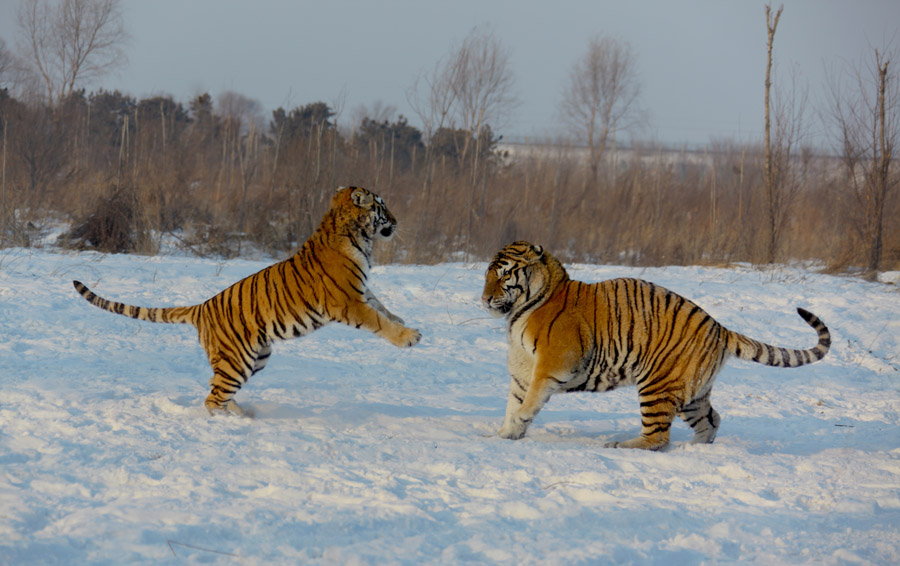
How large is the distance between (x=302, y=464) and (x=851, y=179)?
53.1 ft

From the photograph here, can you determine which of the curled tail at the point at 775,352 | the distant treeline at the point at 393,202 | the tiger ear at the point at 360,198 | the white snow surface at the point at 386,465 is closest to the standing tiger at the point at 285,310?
the tiger ear at the point at 360,198

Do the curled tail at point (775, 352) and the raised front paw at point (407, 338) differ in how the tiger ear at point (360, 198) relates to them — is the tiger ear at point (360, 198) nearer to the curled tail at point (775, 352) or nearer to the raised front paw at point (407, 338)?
the raised front paw at point (407, 338)

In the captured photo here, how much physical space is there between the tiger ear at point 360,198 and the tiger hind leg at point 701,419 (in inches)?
100

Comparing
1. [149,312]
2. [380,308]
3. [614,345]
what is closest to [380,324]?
[380,308]

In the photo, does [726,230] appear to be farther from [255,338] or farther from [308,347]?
[255,338]

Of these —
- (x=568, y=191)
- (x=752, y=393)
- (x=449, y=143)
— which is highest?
(x=449, y=143)

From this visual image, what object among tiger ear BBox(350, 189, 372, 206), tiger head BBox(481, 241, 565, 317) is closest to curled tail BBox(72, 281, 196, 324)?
tiger ear BBox(350, 189, 372, 206)

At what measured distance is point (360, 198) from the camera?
529 cm

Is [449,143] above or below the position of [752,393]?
above

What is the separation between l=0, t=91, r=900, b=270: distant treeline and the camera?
14328mm

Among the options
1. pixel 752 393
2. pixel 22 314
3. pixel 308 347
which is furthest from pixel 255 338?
pixel 752 393

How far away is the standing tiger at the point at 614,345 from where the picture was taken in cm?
467

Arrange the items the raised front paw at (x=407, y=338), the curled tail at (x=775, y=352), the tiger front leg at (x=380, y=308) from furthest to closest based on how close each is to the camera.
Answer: the tiger front leg at (x=380, y=308) → the raised front paw at (x=407, y=338) → the curled tail at (x=775, y=352)

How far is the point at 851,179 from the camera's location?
54.4 feet
